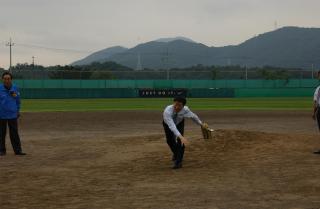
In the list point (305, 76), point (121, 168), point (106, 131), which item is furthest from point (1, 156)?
point (305, 76)

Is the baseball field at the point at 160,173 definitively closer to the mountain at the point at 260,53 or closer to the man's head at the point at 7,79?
the man's head at the point at 7,79

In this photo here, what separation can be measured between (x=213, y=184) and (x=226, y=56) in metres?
172

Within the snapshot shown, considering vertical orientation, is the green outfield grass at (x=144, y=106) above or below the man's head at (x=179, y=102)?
below

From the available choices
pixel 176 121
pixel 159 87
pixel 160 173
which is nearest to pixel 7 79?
pixel 176 121

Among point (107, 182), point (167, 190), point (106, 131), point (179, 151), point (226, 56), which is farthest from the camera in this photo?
point (226, 56)

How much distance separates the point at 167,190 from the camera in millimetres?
7805

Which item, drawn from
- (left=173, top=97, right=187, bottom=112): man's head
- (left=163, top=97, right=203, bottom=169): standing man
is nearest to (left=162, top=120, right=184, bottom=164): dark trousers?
(left=163, top=97, right=203, bottom=169): standing man

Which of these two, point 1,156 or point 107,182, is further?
point 1,156

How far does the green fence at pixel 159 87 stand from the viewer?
2138 inches

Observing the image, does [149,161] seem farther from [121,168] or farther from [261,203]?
[261,203]

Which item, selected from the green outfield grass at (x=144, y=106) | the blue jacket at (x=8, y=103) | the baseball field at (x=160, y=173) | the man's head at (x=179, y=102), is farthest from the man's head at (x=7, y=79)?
the green outfield grass at (x=144, y=106)

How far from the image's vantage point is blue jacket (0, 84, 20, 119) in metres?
12.1

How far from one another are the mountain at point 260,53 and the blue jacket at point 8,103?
14055cm

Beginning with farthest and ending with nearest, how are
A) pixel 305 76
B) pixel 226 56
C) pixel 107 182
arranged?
pixel 226 56, pixel 305 76, pixel 107 182
